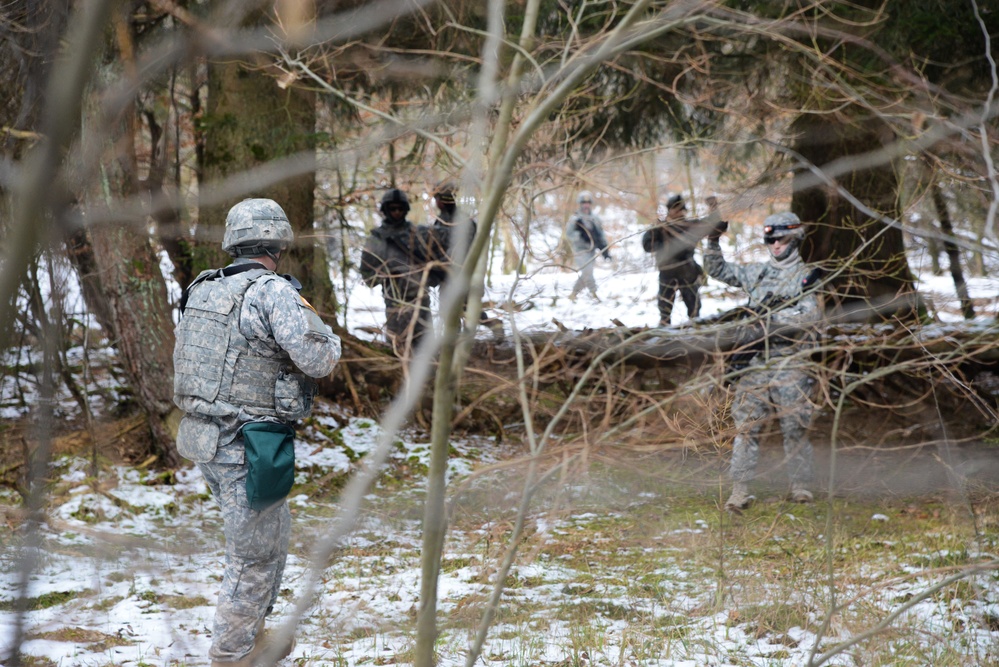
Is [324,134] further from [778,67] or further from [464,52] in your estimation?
[778,67]

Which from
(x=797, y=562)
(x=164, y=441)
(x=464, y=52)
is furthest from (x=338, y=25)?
(x=797, y=562)

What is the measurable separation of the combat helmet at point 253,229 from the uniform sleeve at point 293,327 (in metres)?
0.22

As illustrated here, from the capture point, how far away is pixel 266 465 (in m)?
3.43

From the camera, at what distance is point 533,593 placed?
4695 millimetres

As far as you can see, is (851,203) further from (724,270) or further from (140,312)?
(140,312)

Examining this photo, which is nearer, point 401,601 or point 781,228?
point 401,601

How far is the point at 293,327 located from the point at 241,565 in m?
0.96

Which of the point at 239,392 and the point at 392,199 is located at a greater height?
the point at 392,199

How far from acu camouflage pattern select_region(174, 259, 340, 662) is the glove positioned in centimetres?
355

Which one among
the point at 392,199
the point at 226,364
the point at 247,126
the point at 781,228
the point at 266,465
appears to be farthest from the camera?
the point at 392,199

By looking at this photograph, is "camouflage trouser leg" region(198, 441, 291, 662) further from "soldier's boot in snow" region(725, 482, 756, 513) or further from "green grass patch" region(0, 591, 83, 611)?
"soldier's boot in snow" region(725, 482, 756, 513)

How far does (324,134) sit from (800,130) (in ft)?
13.6

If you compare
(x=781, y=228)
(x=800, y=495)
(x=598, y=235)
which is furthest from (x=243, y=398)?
(x=598, y=235)

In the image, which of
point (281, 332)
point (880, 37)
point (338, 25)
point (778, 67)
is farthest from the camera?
point (778, 67)
